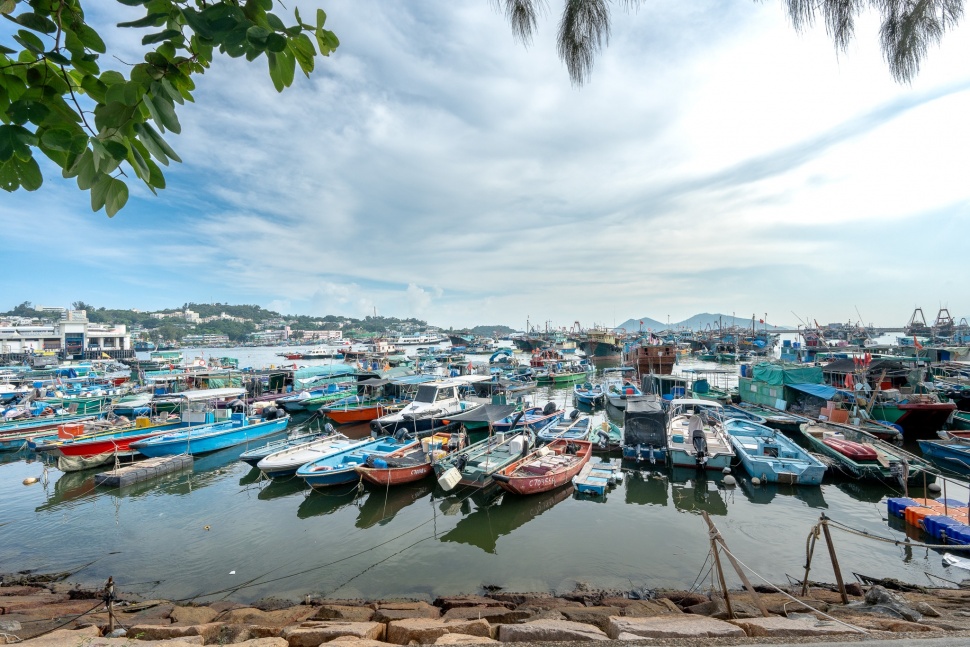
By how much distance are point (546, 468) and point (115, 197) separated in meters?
15.4

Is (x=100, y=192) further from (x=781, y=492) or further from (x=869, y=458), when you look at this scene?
(x=869, y=458)

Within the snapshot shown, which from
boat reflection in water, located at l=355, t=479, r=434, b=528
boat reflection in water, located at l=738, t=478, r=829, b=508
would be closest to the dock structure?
boat reflection in water, located at l=355, t=479, r=434, b=528

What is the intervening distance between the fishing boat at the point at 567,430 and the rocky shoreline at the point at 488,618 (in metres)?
10.5

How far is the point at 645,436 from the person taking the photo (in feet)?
57.6

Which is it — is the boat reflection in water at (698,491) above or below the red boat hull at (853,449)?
below

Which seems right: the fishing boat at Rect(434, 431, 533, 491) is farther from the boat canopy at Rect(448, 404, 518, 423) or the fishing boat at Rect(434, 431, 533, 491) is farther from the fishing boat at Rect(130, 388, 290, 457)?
the fishing boat at Rect(130, 388, 290, 457)

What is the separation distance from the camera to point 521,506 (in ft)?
45.3

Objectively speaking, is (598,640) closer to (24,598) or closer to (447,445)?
(24,598)

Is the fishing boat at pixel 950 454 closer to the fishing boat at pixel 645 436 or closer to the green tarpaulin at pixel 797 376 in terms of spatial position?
the green tarpaulin at pixel 797 376

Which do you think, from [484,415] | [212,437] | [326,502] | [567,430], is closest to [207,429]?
[212,437]

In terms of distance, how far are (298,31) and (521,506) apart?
14.4 metres

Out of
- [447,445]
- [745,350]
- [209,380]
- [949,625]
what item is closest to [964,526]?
[949,625]

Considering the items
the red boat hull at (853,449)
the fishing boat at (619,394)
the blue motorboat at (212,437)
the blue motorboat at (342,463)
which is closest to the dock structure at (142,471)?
the blue motorboat at (212,437)

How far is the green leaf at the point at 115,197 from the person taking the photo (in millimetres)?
1380
